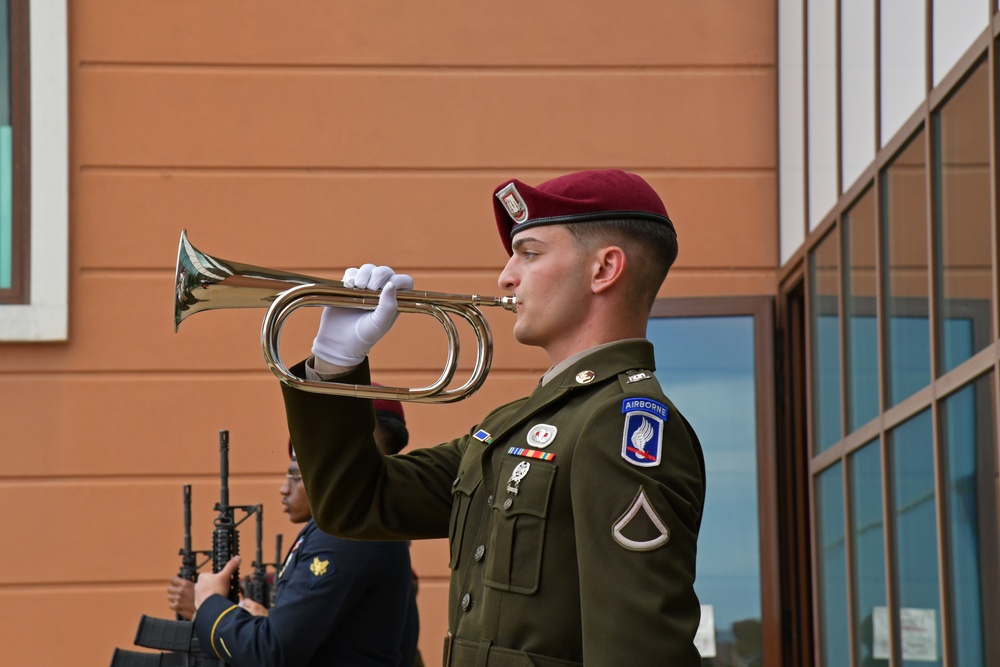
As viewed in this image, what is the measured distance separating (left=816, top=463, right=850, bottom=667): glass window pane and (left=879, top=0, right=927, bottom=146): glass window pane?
51.7 inches

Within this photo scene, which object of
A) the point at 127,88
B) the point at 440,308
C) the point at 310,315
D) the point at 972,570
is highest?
the point at 127,88

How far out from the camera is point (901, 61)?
4418 millimetres

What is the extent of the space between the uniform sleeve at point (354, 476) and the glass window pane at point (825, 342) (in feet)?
9.58

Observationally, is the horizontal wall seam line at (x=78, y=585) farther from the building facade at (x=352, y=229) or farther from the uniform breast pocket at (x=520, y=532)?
the uniform breast pocket at (x=520, y=532)

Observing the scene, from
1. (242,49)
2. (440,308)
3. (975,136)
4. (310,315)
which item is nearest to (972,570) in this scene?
(975,136)

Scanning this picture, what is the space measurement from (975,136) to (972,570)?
113cm

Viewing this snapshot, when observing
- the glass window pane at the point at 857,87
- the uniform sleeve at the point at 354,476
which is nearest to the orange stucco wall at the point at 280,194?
the glass window pane at the point at 857,87

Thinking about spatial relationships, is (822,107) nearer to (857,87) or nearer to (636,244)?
(857,87)

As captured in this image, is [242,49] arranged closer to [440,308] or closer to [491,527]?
[440,308]

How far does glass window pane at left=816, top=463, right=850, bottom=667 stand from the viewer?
5133 mm

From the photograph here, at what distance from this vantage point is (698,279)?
245 inches

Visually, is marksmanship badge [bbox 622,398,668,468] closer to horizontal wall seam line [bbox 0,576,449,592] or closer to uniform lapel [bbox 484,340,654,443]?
uniform lapel [bbox 484,340,654,443]

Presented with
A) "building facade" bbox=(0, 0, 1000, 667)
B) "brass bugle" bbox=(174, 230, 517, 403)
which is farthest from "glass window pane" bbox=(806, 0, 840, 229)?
"brass bugle" bbox=(174, 230, 517, 403)

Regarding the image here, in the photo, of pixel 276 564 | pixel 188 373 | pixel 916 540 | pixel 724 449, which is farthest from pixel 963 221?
pixel 188 373
